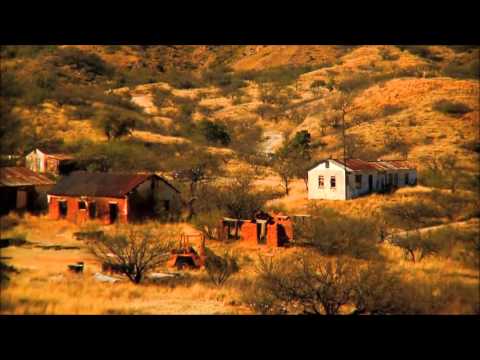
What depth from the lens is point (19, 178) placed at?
31391 millimetres

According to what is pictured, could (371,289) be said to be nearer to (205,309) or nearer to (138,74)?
(205,309)

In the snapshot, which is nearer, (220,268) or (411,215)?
(220,268)

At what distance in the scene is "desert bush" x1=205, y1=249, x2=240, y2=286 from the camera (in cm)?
1761

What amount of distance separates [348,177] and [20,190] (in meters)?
17.5

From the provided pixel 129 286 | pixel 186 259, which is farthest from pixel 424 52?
pixel 129 286

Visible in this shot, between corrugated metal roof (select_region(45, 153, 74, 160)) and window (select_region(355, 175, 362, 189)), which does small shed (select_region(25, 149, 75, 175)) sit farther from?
window (select_region(355, 175, 362, 189))

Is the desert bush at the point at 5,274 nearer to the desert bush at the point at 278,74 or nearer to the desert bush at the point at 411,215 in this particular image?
the desert bush at the point at 411,215

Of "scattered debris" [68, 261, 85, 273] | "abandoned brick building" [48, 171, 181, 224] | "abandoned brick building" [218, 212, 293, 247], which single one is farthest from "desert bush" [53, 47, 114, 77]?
"scattered debris" [68, 261, 85, 273]

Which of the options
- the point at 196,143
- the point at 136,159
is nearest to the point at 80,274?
the point at 136,159

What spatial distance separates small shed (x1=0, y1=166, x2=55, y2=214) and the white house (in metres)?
15.0

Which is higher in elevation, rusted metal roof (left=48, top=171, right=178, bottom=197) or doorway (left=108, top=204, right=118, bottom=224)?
rusted metal roof (left=48, top=171, right=178, bottom=197)

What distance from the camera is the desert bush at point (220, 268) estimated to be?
17609mm

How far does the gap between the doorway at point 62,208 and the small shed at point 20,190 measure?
1474mm

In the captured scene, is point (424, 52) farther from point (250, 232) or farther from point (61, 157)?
point (250, 232)
